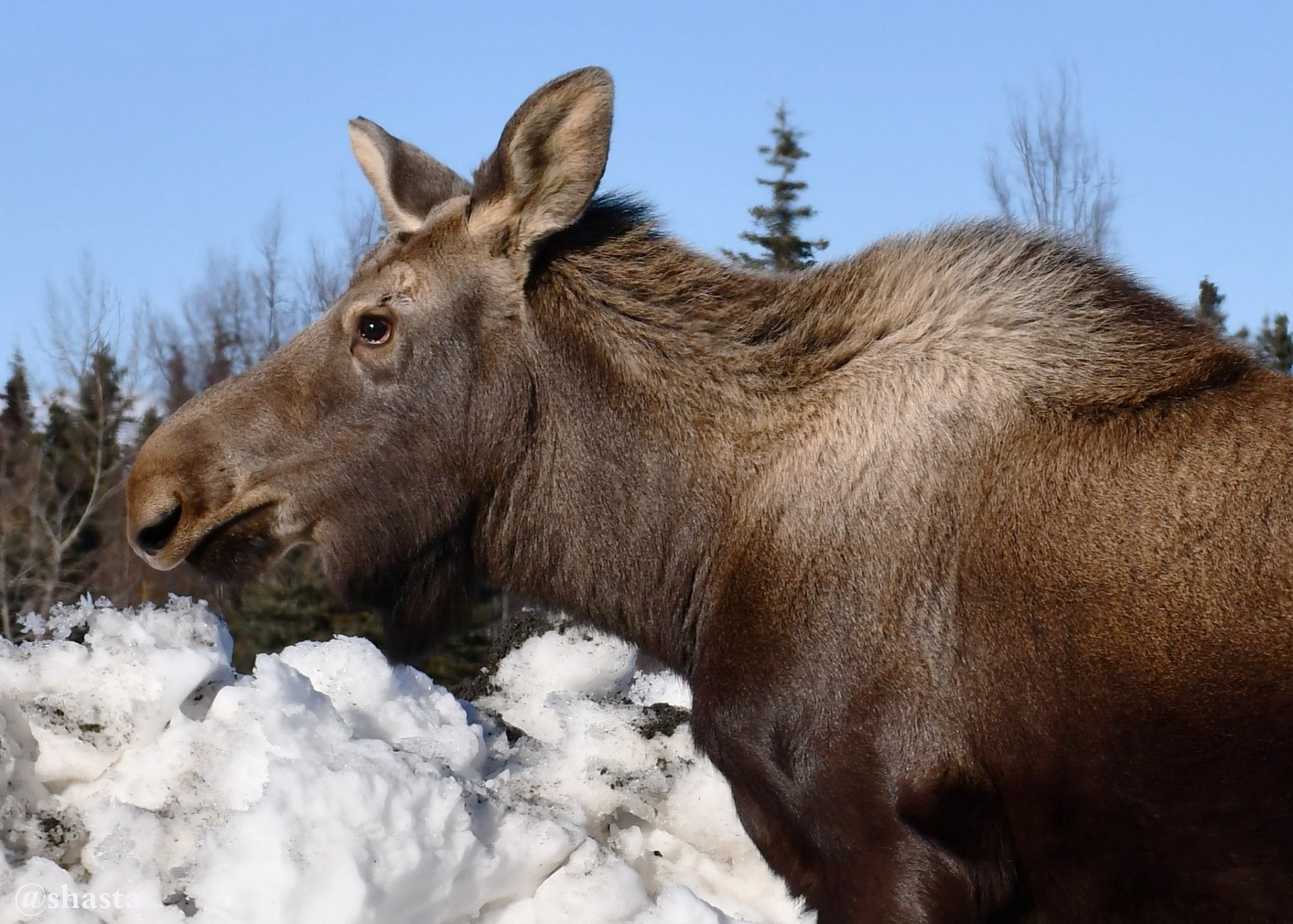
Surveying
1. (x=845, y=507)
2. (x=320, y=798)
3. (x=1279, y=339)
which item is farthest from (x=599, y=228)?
(x=1279, y=339)

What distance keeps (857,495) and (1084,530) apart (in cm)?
71

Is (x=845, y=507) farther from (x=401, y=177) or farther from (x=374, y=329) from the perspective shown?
(x=401, y=177)

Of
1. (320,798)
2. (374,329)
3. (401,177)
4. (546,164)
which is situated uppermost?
(401,177)

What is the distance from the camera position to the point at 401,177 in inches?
217

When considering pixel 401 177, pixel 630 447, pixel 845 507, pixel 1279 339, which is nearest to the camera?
pixel 845 507

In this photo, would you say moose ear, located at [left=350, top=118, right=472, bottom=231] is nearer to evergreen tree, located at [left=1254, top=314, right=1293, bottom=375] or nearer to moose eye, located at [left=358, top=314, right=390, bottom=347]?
moose eye, located at [left=358, top=314, right=390, bottom=347]

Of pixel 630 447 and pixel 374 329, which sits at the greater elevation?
pixel 374 329

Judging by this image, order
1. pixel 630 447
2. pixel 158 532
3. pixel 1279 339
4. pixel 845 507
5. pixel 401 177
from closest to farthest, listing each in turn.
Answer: pixel 845 507, pixel 158 532, pixel 630 447, pixel 401 177, pixel 1279 339

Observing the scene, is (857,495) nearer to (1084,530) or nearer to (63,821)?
(1084,530)

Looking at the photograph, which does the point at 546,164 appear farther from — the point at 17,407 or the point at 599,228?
the point at 17,407

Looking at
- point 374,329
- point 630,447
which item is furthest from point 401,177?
point 630,447

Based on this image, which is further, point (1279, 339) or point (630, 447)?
point (1279, 339)

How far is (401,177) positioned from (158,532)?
69.2 inches

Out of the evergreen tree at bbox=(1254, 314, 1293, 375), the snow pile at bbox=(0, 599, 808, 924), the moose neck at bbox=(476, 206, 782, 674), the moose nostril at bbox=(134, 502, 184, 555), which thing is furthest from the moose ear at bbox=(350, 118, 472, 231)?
the evergreen tree at bbox=(1254, 314, 1293, 375)
